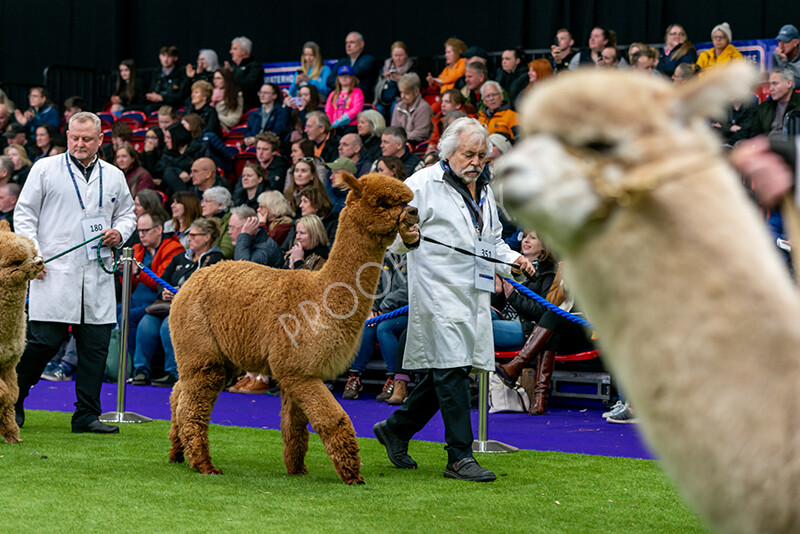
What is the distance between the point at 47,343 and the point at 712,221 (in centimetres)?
572

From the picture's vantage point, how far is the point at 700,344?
1424 mm

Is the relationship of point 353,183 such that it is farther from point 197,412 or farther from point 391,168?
point 391,168

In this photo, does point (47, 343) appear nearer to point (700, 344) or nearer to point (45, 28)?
point (700, 344)

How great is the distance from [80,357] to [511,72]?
6866mm

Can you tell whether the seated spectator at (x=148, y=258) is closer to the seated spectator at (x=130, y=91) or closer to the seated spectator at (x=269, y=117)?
the seated spectator at (x=269, y=117)

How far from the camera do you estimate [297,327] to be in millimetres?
4742

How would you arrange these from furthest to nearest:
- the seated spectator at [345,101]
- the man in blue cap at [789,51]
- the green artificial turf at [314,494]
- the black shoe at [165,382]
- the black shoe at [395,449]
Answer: the seated spectator at [345,101]
the black shoe at [165,382]
the man in blue cap at [789,51]
the black shoe at [395,449]
the green artificial turf at [314,494]

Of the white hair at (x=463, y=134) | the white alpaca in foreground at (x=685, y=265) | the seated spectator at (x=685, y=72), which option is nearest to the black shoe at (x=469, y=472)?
the white hair at (x=463, y=134)

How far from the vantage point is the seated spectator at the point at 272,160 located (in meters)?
11.3

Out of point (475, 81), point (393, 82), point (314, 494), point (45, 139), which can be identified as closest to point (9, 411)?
point (314, 494)

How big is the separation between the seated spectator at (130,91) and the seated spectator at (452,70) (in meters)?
5.67

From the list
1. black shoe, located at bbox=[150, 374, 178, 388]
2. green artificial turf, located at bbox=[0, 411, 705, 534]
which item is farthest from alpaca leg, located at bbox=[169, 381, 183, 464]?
black shoe, located at bbox=[150, 374, 178, 388]

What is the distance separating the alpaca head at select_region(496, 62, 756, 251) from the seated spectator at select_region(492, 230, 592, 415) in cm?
642

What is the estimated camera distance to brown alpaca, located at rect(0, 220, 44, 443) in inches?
222
